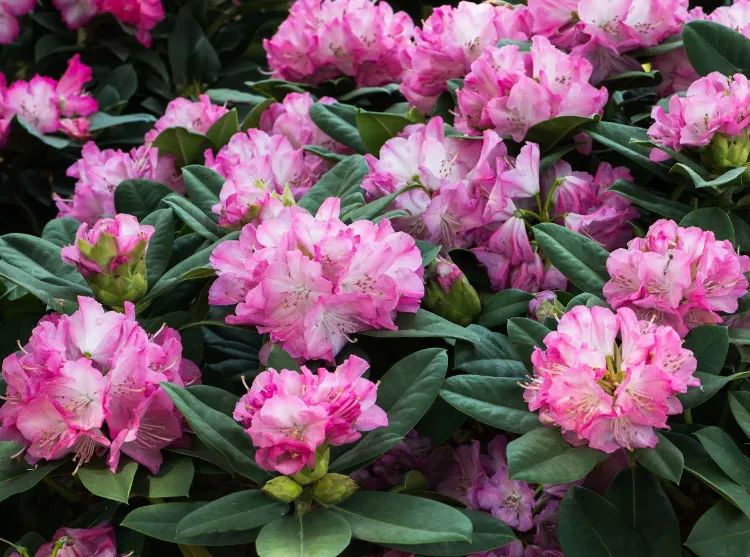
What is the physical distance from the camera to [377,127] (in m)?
1.24

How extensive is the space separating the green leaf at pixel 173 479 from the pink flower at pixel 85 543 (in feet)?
0.26

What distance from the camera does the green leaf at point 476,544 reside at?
82 centimetres

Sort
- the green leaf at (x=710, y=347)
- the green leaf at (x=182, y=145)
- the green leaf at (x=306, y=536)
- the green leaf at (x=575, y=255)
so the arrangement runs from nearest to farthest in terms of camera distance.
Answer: the green leaf at (x=306, y=536) → the green leaf at (x=710, y=347) → the green leaf at (x=575, y=255) → the green leaf at (x=182, y=145)

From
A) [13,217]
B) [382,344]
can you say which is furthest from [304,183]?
[13,217]

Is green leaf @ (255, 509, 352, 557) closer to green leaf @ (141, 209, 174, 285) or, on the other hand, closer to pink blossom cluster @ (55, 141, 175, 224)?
green leaf @ (141, 209, 174, 285)

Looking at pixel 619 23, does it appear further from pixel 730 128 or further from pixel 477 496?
pixel 477 496

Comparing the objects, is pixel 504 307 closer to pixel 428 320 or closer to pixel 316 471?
pixel 428 320

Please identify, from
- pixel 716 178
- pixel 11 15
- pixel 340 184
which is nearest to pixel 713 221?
pixel 716 178

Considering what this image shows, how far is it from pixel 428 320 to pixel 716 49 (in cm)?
50

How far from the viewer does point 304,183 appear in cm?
122

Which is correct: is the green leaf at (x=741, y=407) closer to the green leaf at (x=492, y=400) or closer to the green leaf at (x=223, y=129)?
the green leaf at (x=492, y=400)

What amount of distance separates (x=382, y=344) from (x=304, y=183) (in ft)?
0.95

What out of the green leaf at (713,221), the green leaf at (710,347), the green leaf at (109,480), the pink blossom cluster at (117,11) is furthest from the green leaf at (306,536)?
the pink blossom cluster at (117,11)

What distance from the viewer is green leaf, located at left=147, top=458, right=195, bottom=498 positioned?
86 cm
